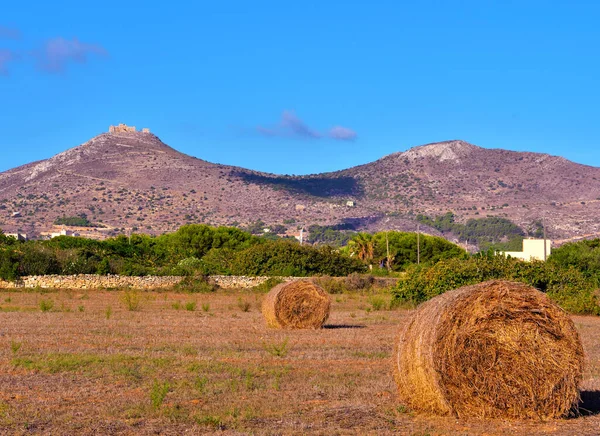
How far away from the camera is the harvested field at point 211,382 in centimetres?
1020

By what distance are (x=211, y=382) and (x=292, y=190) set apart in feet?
432

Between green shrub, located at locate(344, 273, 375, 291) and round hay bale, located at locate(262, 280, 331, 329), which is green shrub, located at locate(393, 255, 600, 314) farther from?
green shrub, located at locate(344, 273, 375, 291)

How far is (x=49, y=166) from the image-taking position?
146 metres

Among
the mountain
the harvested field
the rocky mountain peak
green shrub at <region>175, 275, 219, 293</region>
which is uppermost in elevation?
the rocky mountain peak

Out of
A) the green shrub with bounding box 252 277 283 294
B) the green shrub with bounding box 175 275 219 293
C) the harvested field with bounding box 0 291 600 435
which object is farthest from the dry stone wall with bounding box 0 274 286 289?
the harvested field with bounding box 0 291 600 435

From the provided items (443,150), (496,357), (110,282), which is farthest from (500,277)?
(443,150)

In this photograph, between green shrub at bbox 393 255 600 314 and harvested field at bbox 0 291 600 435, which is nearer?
harvested field at bbox 0 291 600 435

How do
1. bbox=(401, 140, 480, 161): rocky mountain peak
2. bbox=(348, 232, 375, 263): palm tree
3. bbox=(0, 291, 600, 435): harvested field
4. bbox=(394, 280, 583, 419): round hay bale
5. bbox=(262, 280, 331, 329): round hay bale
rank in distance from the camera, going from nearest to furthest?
bbox=(0, 291, 600, 435): harvested field → bbox=(394, 280, 583, 419): round hay bale → bbox=(262, 280, 331, 329): round hay bale → bbox=(348, 232, 375, 263): palm tree → bbox=(401, 140, 480, 161): rocky mountain peak

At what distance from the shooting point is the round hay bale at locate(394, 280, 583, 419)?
34.8ft

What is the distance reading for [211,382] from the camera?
13008 millimetres

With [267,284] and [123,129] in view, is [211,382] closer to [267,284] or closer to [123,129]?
[267,284]

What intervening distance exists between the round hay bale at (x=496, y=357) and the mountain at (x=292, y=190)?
106 metres

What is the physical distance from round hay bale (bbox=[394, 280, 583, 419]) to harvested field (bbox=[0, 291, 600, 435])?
23 centimetres

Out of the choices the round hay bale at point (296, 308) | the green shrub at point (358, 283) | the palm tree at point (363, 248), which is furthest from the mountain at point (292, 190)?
the round hay bale at point (296, 308)
